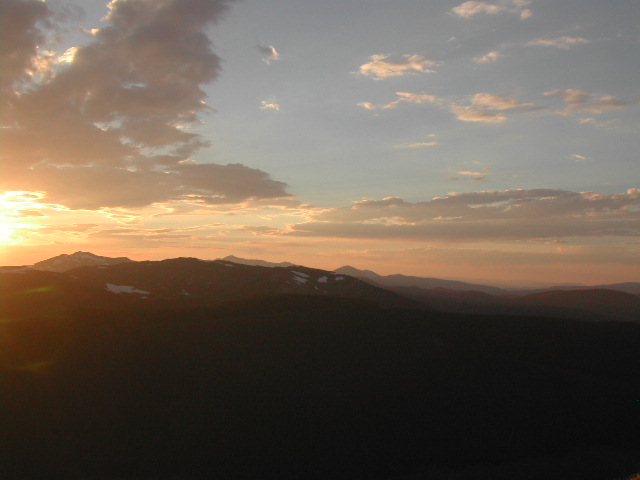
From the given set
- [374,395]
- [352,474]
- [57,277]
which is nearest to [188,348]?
[374,395]

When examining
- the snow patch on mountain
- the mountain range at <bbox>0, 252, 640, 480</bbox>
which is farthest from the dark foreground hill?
the snow patch on mountain

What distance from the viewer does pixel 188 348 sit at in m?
65.6

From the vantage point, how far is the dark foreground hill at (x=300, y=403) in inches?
1555

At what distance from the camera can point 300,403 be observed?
52.3 m

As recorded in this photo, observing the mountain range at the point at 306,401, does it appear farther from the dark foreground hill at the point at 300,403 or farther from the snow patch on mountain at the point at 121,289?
the snow patch on mountain at the point at 121,289

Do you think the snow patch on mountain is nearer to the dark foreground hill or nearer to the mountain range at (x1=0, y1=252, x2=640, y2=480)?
the mountain range at (x1=0, y1=252, x2=640, y2=480)

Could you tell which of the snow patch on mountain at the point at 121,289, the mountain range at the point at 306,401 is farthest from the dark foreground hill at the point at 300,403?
the snow patch on mountain at the point at 121,289

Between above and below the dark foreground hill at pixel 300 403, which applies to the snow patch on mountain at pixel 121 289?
above

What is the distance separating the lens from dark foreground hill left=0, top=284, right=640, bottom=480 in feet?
130

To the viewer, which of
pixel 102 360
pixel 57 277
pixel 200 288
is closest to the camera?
pixel 102 360

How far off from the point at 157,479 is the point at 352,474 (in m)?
17.3

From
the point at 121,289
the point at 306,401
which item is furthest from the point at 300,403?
the point at 121,289

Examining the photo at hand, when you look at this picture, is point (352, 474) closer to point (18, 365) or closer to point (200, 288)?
point (18, 365)

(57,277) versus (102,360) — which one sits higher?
(57,277)
